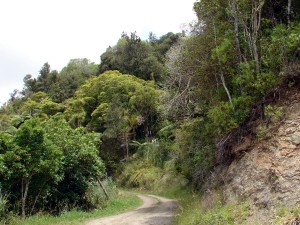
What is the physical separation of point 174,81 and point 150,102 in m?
24.5

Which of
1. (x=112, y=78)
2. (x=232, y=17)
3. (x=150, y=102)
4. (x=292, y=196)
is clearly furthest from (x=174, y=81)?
(x=112, y=78)

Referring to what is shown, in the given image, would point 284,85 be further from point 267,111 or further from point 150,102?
point 150,102

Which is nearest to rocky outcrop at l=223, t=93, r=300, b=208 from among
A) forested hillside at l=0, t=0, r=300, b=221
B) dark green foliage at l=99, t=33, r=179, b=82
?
forested hillside at l=0, t=0, r=300, b=221

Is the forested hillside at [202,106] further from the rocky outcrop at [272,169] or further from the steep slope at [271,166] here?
the rocky outcrop at [272,169]

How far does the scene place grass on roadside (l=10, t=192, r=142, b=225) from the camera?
14.2m

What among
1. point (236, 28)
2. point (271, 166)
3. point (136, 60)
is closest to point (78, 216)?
point (271, 166)

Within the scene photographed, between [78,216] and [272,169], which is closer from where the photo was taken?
[272,169]

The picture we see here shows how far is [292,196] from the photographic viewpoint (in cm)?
846

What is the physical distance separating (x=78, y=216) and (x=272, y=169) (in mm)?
10280

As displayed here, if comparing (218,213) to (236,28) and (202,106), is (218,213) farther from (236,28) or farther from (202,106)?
(202,106)

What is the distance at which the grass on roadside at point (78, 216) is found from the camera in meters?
14.2

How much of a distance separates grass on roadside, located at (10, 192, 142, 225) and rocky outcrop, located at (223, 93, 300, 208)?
724 cm

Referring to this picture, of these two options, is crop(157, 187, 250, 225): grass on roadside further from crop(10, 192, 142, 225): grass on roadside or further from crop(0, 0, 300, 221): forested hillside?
crop(10, 192, 142, 225): grass on roadside

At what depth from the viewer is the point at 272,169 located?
9586mm
